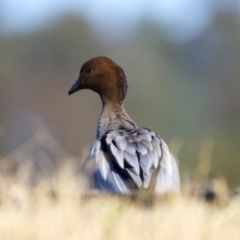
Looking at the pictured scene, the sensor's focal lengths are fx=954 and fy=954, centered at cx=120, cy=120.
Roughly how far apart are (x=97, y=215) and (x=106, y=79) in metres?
4.41

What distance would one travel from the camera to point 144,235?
5.31m

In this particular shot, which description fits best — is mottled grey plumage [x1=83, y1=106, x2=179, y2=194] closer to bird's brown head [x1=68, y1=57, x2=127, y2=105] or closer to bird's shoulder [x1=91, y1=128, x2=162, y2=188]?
bird's shoulder [x1=91, y1=128, x2=162, y2=188]

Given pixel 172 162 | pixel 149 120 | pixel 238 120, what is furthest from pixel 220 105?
pixel 172 162

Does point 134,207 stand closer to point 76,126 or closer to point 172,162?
point 172,162

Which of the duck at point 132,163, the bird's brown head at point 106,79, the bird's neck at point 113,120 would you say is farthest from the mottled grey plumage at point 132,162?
the bird's brown head at point 106,79

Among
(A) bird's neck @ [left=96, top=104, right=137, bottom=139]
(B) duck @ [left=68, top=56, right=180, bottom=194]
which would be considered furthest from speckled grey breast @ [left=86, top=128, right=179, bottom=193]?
(A) bird's neck @ [left=96, top=104, right=137, bottom=139]

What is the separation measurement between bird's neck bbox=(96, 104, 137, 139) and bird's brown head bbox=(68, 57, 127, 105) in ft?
0.50

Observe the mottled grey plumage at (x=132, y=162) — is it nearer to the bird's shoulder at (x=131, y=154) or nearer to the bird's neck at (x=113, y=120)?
the bird's shoulder at (x=131, y=154)

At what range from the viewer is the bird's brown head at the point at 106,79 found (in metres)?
9.95

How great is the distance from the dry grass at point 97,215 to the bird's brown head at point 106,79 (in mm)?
3384

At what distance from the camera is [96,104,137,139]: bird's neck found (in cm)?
889

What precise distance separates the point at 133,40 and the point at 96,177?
123 ft

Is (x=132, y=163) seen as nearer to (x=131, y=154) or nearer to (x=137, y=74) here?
(x=131, y=154)

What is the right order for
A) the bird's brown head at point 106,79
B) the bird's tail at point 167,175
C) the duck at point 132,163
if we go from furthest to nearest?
the bird's brown head at point 106,79, the bird's tail at point 167,175, the duck at point 132,163
